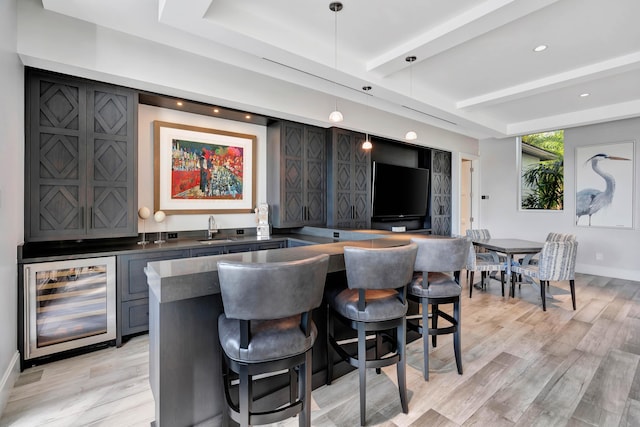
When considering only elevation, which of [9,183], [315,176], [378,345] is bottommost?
[378,345]

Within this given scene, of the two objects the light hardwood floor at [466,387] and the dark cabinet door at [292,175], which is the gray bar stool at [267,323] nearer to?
the light hardwood floor at [466,387]

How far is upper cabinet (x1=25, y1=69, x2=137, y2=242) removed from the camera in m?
2.69

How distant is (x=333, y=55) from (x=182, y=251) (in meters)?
2.65

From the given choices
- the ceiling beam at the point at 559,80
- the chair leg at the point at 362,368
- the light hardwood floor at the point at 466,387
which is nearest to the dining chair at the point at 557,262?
the light hardwood floor at the point at 466,387

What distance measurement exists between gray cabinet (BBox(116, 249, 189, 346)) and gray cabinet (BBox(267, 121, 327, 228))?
5.96 ft

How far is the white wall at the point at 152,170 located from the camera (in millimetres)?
3590

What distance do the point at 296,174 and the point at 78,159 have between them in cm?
255

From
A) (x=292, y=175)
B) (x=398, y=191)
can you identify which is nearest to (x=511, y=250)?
(x=398, y=191)

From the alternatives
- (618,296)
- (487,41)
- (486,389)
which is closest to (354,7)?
(487,41)

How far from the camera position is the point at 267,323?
5.12 ft

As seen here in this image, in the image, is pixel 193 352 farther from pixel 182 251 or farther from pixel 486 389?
pixel 486 389

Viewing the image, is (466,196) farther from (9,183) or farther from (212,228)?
(9,183)

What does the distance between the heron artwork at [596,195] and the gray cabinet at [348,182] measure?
13.9ft

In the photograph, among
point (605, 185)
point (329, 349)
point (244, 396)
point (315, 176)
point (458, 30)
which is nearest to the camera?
point (244, 396)
